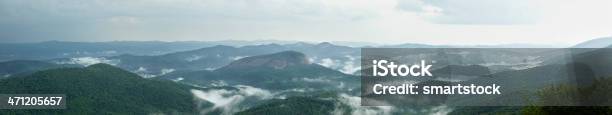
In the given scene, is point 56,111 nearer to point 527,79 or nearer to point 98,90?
point 98,90

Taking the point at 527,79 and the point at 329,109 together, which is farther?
the point at 329,109

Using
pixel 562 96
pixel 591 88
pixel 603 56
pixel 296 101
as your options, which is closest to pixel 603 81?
pixel 591 88

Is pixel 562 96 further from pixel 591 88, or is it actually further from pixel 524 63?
pixel 524 63

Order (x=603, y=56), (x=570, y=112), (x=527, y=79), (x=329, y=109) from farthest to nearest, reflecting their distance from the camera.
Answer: (x=329, y=109), (x=527, y=79), (x=603, y=56), (x=570, y=112)

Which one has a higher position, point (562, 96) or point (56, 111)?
point (562, 96)

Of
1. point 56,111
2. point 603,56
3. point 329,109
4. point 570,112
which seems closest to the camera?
point 570,112

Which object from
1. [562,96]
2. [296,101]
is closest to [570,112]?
[562,96]

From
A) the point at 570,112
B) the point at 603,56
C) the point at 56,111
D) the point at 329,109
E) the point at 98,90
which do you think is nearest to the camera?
the point at 570,112

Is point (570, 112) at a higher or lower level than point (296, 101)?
higher

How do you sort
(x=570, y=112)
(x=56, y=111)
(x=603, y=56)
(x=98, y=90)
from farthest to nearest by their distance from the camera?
(x=98, y=90), (x=56, y=111), (x=603, y=56), (x=570, y=112)
